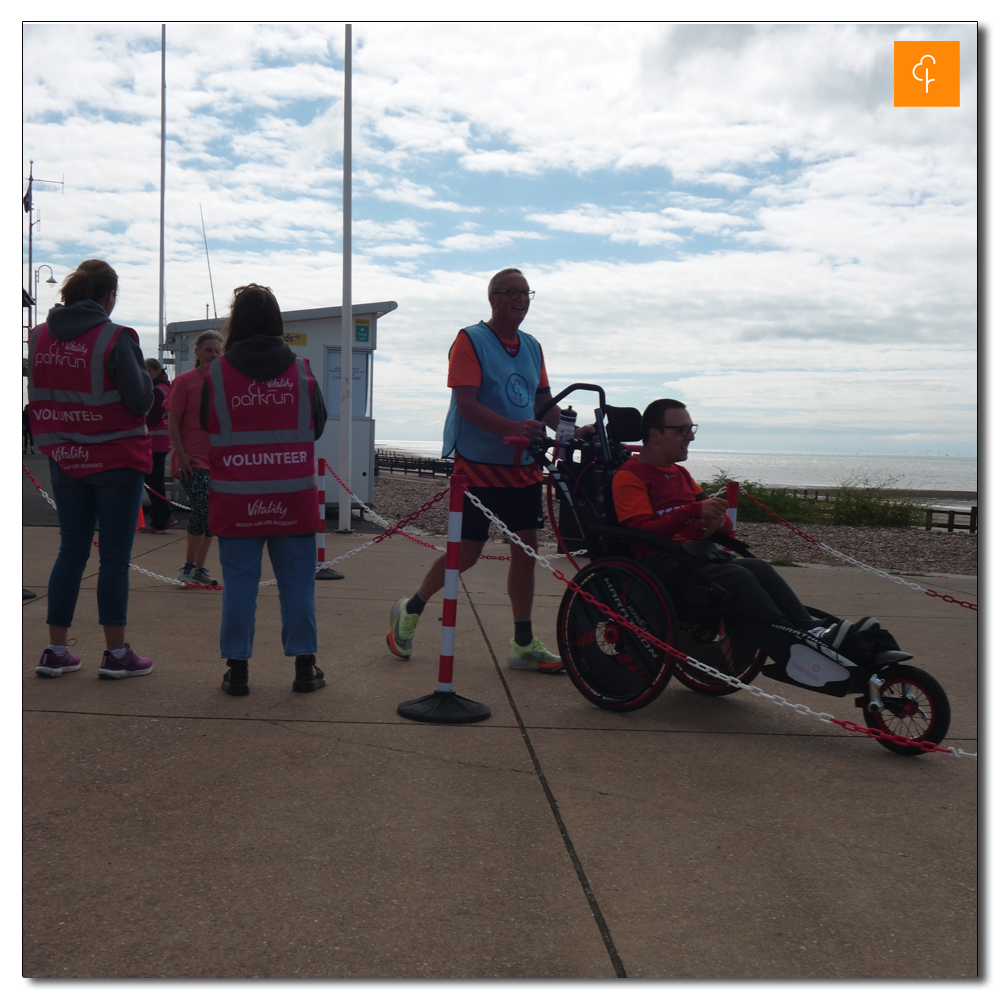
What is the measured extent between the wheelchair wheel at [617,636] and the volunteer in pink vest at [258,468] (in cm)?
121

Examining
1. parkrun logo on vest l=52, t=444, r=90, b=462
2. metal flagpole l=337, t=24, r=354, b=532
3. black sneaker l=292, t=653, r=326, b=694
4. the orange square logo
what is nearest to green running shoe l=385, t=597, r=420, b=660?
black sneaker l=292, t=653, r=326, b=694

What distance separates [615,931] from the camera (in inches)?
84.4

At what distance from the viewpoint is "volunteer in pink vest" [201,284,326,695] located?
3861mm

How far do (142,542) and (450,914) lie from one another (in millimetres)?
8027

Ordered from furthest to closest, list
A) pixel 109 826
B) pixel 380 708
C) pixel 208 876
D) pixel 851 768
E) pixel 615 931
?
1. pixel 380 708
2. pixel 851 768
3. pixel 109 826
4. pixel 208 876
5. pixel 615 931

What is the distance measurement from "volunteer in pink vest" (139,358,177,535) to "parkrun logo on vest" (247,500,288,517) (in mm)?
6367

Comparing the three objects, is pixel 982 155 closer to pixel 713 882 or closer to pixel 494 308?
pixel 713 882

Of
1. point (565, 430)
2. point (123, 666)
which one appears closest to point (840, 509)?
point (565, 430)

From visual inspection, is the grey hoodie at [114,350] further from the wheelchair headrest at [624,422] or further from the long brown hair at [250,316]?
the wheelchair headrest at [624,422]

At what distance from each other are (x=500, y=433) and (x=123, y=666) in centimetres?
206

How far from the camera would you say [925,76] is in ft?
7.79

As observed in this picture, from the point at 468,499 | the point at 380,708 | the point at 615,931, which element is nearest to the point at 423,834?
the point at 615,931

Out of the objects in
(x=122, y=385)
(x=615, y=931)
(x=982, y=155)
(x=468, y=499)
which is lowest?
(x=615, y=931)

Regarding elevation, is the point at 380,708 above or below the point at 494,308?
below
